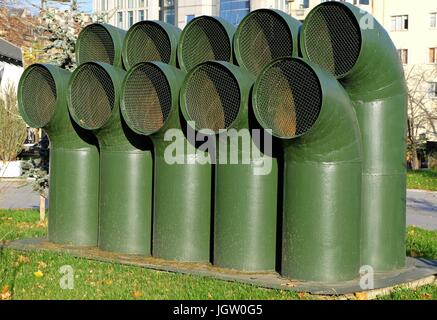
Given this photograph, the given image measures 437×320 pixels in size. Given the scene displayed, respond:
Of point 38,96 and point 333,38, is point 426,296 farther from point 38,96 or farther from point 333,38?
point 38,96

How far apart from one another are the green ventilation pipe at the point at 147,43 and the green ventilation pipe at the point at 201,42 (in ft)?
1.00

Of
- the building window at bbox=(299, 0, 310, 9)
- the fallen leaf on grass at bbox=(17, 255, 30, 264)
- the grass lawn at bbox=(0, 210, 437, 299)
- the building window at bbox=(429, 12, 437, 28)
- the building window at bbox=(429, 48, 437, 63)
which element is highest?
the building window at bbox=(299, 0, 310, 9)

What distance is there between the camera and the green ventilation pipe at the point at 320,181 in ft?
25.1

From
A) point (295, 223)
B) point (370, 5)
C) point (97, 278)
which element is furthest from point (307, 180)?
point (370, 5)

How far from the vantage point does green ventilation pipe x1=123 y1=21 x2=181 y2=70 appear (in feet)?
32.7

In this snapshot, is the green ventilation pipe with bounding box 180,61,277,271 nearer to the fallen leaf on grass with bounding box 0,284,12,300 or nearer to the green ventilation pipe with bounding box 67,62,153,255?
the green ventilation pipe with bounding box 67,62,153,255

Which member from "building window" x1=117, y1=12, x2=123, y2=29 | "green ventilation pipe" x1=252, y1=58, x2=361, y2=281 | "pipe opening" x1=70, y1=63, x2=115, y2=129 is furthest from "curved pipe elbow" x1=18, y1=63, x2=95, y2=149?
"building window" x1=117, y1=12, x2=123, y2=29

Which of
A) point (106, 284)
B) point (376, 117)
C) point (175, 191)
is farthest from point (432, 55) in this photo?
point (106, 284)

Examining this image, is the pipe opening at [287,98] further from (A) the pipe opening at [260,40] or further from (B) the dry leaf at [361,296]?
(B) the dry leaf at [361,296]

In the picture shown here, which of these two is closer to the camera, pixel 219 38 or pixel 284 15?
pixel 284 15

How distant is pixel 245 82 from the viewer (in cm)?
841

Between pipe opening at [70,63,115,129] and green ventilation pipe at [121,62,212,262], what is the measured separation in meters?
0.82
